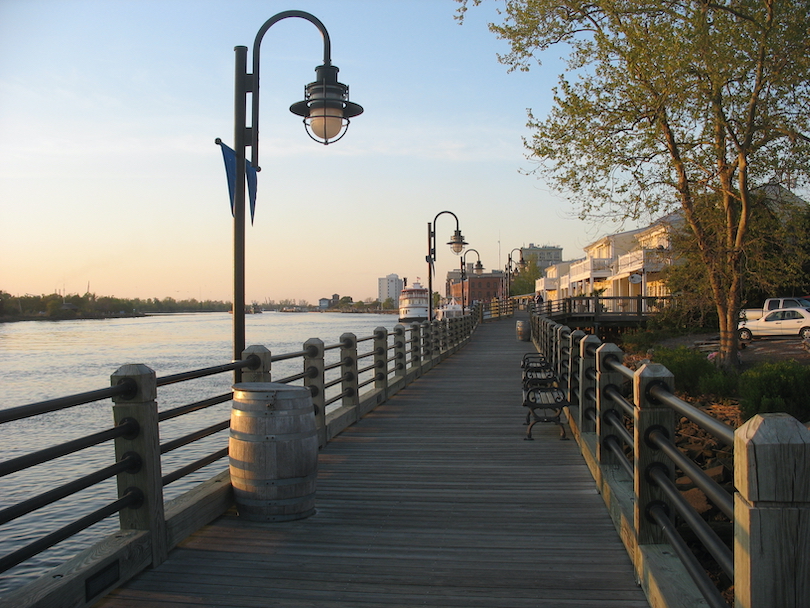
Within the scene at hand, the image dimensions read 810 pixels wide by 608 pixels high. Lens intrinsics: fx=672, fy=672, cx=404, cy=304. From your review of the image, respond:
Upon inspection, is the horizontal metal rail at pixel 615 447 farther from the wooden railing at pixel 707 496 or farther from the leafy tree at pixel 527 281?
the leafy tree at pixel 527 281

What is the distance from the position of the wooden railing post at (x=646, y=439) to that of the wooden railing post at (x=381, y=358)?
762 cm

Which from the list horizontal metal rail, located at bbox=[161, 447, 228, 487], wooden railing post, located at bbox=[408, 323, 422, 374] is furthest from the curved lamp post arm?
wooden railing post, located at bbox=[408, 323, 422, 374]

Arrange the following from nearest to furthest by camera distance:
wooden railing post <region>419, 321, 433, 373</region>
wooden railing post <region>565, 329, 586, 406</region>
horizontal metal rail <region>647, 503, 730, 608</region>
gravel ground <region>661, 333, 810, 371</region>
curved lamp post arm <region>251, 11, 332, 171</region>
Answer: horizontal metal rail <region>647, 503, 730, 608</region>, curved lamp post arm <region>251, 11, 332, 171</region>, wooden railing post <region>565, 329, 586, 406</region>, wooden railing post <region>419, 321, 433, 373</region>, gravel ground <region>661, 333, 810, 371</region>

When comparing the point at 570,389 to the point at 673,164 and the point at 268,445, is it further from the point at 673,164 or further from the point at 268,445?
the point at 673,164

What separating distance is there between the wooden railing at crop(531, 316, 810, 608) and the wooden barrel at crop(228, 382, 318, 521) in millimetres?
2352

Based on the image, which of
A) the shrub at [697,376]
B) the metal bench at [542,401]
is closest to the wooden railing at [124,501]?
the metal bench at [542,401]

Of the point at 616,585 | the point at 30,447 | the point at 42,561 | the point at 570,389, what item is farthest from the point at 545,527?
the point at 30,447

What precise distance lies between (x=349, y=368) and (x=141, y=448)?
5610 mm

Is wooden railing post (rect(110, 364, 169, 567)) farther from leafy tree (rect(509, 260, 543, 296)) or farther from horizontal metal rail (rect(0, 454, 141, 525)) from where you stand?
leafy tree (rect(509, 260, 543, 296))

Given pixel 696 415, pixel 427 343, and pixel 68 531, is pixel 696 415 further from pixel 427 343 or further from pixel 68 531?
pixel 427 343

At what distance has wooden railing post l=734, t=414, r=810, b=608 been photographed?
2201 millimetres

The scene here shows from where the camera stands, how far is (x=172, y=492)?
38.3 ft

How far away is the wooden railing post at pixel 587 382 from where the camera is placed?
285 inches

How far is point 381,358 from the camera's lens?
12.0 metres
